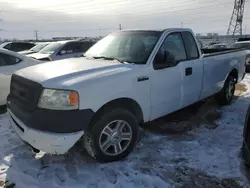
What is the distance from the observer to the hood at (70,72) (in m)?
3.12

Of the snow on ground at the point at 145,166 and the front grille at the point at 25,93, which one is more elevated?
the front grille at the point at 25,93

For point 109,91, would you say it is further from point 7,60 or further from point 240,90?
point 240,90

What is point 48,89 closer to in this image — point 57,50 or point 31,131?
point 31,131

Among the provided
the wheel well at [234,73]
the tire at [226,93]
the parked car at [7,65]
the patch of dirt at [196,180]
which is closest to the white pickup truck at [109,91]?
the patch of dirt at [196,180]

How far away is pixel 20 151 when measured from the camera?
12.8 feet

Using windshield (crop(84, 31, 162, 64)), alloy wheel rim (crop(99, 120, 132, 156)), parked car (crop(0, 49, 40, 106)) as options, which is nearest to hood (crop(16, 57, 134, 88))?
windshield (crop(84, 31, 162, 64))

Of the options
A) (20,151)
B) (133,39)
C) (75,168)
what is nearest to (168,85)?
(133,39)

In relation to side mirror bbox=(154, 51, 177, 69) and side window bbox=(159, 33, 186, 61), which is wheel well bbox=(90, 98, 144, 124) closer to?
side mirror bbox=(154, 51, 177, 69)

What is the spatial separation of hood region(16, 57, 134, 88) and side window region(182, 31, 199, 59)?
4.97 ft

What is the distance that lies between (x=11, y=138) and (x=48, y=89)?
1.83m

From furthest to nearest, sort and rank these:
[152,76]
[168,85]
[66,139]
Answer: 1. [168,85]
2. [152,76]
3. [66,139]

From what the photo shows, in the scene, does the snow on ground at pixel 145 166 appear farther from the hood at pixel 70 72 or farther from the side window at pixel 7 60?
the side window at pixel 7 60

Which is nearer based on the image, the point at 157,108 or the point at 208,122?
the point at 157,108

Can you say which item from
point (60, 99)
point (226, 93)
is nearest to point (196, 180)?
point (60, 99)
